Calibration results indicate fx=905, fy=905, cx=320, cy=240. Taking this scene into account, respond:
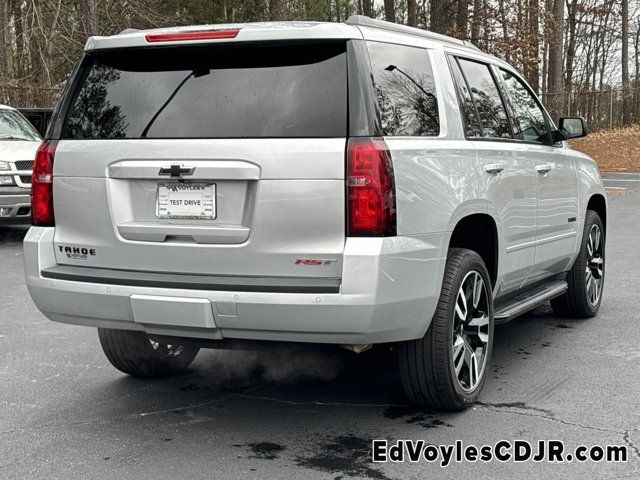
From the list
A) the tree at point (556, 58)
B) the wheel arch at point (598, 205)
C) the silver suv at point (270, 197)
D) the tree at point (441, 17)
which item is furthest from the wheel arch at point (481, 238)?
the tree at point (556, 58)

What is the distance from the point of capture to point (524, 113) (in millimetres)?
6102

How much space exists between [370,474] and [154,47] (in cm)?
221

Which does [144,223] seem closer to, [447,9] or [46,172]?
[46,172]

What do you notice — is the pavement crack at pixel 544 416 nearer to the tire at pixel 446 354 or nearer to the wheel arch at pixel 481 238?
the tire at pixel 446 354

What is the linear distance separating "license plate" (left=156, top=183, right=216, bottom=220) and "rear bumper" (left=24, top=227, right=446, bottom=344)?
34 centimetres

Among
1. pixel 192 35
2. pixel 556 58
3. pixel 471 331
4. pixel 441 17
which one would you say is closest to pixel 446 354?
pixel 471 331

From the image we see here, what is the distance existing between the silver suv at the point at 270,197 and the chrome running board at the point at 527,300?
1.38 feet

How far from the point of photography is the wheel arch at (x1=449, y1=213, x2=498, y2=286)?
4887mm

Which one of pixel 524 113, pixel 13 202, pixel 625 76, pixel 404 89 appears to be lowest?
pixel 13 202

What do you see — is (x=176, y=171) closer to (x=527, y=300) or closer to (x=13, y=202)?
(x=527, y=300)

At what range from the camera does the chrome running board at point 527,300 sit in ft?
17.3

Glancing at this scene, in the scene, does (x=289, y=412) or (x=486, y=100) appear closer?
(x=289, y=412)

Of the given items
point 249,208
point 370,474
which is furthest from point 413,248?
point 370,474

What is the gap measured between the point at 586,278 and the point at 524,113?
156 centimetres
